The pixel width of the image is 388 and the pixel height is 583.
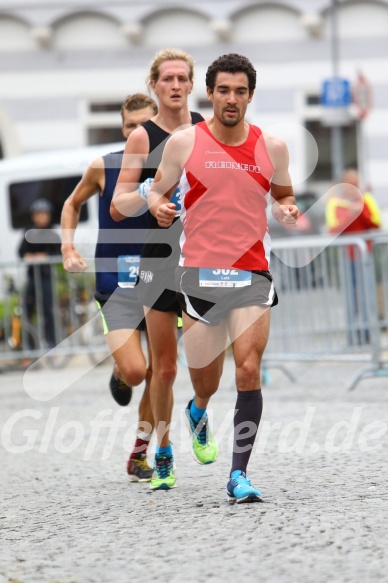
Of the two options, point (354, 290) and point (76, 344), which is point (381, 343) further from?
point (76, 344)

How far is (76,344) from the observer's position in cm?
1523

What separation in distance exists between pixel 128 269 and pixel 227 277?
1.22m

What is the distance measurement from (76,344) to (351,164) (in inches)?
144

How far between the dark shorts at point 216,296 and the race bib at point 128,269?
95cm

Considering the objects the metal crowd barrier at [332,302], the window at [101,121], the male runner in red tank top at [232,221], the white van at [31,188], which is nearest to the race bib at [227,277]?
the male runner in red tank top at [232,221]

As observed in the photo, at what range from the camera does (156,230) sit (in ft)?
22.5

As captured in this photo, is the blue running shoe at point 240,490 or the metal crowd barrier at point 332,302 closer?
the blue running shoe at point 240,490

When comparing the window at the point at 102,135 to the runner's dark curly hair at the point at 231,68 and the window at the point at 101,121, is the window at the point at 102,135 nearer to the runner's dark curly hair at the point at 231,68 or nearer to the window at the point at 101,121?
the window at the point at 101,121

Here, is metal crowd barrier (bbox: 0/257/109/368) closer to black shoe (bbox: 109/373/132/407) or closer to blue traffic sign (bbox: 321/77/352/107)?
blue traffic sign (bbox: 321/77/352/107)

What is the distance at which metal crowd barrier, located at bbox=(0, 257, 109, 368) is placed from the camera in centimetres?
1541

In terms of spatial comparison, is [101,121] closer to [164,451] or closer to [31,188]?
[31,188]

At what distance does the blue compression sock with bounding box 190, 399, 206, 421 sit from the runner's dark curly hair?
158 cm

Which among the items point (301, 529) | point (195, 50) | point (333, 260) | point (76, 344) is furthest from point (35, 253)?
point (301, 529)

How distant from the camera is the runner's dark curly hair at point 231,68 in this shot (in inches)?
250
